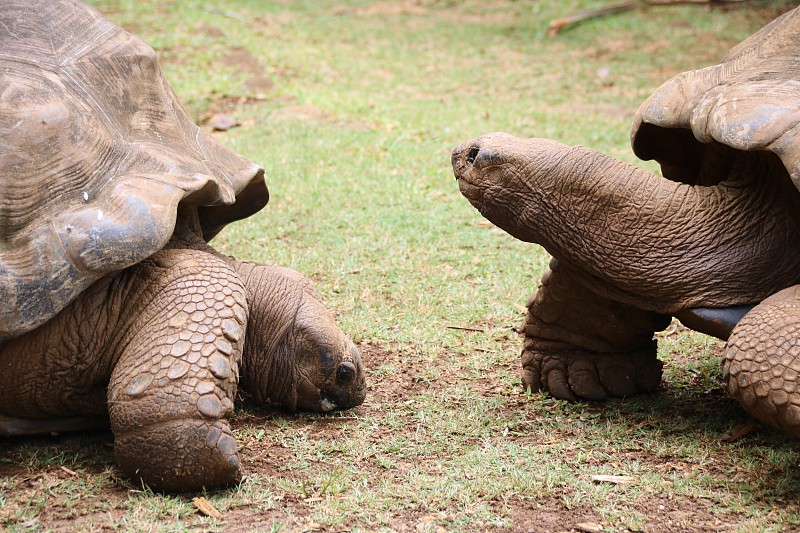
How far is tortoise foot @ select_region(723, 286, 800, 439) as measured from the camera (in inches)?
90.4

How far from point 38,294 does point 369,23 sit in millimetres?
10676

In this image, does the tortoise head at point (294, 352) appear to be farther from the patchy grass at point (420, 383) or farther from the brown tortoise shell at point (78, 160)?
the brown tortoise shell at point (78, 160)

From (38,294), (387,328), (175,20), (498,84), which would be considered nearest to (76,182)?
(38,294)

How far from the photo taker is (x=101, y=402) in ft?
9.16

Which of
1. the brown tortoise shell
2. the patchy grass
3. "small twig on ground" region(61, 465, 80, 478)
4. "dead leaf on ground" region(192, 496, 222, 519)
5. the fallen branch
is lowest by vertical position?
"small twig on ground" region(61, 465, 80, 478)

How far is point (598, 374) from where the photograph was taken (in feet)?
10.6

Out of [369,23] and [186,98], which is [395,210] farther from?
[369,23]

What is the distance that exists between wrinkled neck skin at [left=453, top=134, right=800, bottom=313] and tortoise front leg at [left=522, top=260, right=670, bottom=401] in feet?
0.58

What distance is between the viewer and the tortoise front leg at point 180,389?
94.9 inches

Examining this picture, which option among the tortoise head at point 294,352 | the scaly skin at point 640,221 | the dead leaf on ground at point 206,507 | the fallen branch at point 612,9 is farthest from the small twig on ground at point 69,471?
the fallen branch at point 612,9

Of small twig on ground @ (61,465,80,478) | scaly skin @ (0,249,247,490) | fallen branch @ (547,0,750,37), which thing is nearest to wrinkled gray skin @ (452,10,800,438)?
scaly skin @ (0,249,247,490)

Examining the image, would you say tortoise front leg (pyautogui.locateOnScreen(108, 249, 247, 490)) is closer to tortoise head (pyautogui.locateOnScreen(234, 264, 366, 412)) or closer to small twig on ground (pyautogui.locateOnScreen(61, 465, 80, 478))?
small twig on ground (pyautogui.locateOnScreen(61, 465, 80, 478))

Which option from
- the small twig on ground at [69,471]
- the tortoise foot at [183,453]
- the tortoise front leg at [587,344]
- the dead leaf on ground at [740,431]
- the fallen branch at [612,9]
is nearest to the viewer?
the tortoise foot at [183,453]

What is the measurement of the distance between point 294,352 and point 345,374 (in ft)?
0.58
